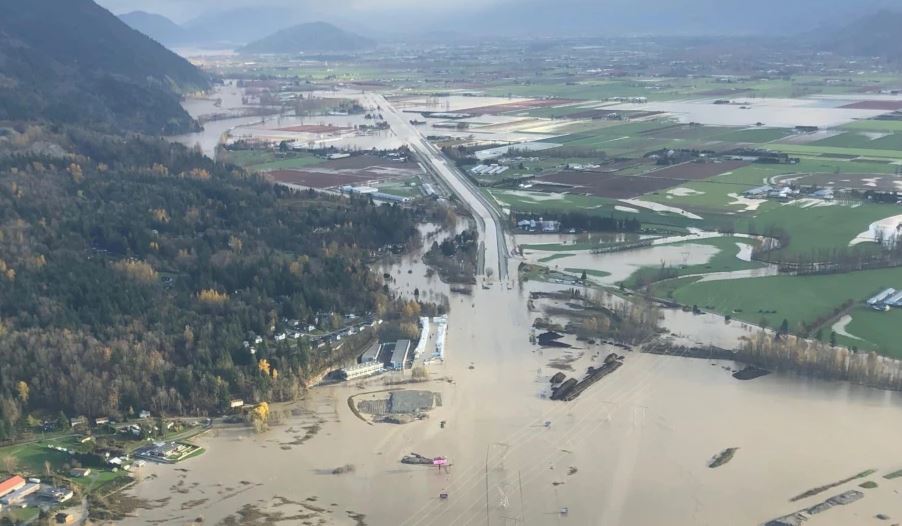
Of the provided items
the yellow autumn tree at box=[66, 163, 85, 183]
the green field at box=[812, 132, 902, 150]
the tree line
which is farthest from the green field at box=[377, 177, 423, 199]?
the green field at box=[812, 132, 902, 150]

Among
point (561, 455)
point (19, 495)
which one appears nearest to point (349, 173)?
point (561, 455)

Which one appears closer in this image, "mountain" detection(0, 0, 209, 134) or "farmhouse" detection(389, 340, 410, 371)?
"farmhouse" detection(389, 340, 410, 371)

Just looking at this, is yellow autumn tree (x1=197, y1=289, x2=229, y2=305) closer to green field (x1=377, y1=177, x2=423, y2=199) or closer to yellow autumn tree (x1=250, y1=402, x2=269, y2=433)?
yellow autumn tree (x1=250, y1=402, x2=269, y2=433)

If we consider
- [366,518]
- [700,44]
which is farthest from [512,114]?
[700,44]

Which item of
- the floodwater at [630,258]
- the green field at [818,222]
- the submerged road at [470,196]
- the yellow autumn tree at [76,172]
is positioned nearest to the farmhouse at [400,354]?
the submerged road at [470,196]

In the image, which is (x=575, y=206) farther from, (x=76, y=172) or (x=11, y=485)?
(x=11, y=485)

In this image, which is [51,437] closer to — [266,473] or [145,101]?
[266,473]
